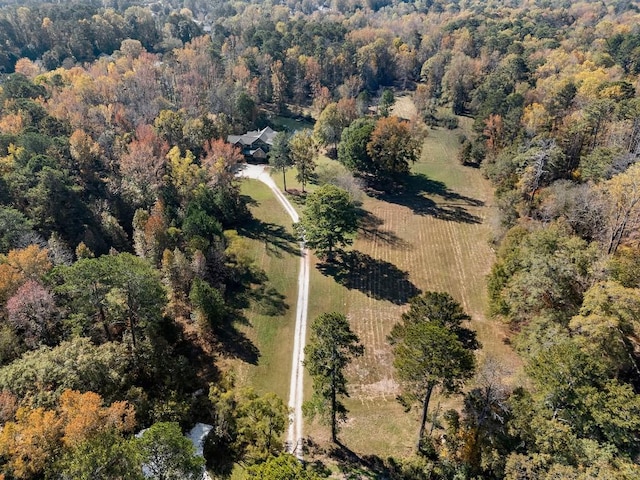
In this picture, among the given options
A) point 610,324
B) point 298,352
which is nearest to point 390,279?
point 298,352

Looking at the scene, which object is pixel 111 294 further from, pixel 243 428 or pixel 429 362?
pixel 429 362

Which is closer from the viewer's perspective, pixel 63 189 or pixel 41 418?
pixel 41 418

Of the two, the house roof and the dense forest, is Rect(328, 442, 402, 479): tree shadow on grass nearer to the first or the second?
the dense forest

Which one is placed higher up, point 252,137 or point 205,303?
point 205,303

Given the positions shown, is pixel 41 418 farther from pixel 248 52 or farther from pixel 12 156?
pixel 248 52

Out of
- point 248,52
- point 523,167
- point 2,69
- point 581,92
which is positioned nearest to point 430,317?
point 523,167

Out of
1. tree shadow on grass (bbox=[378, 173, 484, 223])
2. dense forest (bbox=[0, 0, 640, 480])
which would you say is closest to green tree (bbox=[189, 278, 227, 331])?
dense forest (bbox=[0, 0, 640, 480])
